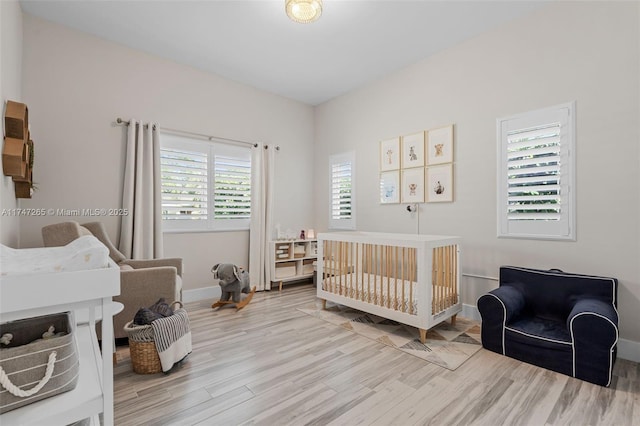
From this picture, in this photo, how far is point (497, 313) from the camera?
2.26 meters

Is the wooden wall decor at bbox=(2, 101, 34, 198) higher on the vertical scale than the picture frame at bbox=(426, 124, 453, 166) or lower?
lower

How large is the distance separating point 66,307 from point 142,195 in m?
2.83

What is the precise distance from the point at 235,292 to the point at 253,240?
89 cm

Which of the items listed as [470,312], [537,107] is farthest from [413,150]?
[470,312]

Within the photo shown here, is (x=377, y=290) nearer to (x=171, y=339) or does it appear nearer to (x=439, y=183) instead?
(x=439, y=183)

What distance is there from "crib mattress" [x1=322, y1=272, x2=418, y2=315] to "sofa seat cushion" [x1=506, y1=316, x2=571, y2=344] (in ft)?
2.40

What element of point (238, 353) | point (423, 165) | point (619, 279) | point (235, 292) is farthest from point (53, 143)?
point (619, 279)

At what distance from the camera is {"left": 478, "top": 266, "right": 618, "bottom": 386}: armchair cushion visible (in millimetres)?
1854

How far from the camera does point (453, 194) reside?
3170 mm

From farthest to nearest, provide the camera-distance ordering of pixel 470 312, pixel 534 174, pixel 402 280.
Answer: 1. pixel 470 312
2. pixel 534 174
3. pixel 402 280

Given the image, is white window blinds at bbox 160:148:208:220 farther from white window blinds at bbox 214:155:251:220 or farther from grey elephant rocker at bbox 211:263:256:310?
grey elephant rocker at bbox 211:263:256:310

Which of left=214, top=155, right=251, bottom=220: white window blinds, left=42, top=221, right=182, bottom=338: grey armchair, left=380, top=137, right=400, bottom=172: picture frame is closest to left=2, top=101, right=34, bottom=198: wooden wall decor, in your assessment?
left=42, top=221, right=182, bottom=338: grey armchair

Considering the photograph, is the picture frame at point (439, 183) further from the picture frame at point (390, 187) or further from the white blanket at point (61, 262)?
the white blanket at point (61, 262)

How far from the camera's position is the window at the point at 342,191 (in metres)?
4.31
